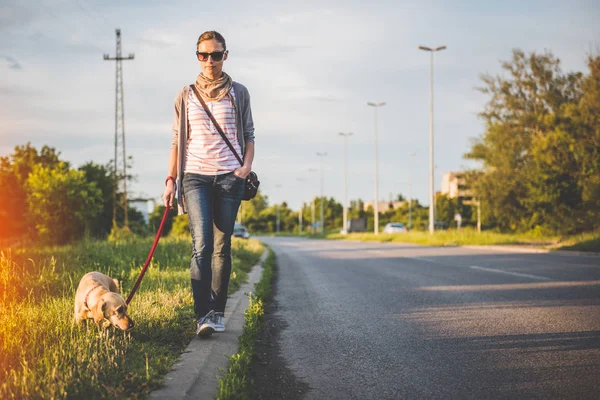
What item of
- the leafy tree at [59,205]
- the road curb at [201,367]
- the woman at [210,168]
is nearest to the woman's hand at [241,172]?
the woman at [210,168]

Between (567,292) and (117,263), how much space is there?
256 inches

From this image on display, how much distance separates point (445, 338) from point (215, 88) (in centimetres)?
281

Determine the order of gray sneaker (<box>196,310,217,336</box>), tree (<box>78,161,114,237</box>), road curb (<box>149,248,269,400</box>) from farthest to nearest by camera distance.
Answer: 1. tree (<box>78,161,114,237</box>)
2. gray sneaker (<box>196,310,217,336</box>)
3. road curb (<box>149,248,269,400</box>)

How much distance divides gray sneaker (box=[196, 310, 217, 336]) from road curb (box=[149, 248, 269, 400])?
0.16ft

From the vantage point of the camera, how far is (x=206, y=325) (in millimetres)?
4480

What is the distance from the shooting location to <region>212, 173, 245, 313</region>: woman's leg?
185 inches

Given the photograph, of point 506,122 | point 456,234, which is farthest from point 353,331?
point 506,122

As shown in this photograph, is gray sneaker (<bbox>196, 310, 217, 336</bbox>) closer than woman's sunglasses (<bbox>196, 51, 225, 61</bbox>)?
Yes

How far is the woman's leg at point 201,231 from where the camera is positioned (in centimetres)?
463

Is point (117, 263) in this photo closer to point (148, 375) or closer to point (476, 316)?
point (476, 316)

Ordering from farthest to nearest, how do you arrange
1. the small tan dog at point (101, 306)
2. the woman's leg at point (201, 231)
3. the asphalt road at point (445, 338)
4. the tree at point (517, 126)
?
1. the tree at point (517, 126)
2. the woman's leg at point (201, 231)
3. the small tan dog at point (101, 306)
4. the asphalt road at point (445, 338)

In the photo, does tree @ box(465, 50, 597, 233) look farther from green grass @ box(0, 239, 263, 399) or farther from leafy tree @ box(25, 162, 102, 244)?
green grass @ box(0, 239, 263, 399)

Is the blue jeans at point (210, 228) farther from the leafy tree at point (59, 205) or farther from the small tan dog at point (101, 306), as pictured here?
the leafy tree at point (59, 205)

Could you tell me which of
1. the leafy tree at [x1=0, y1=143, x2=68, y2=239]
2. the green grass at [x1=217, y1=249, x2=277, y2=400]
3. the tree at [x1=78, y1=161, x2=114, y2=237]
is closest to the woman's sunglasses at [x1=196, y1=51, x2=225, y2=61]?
the green grass at [x1=217, y1=249, x2=277, y2=400]
